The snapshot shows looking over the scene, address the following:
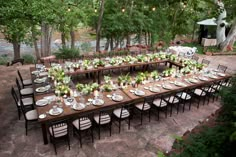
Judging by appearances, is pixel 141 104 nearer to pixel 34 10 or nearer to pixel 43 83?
pixel 43 83

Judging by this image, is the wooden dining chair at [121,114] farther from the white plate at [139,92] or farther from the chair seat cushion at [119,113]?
the white plate at [139,92]

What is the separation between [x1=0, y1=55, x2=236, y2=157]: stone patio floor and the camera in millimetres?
4230

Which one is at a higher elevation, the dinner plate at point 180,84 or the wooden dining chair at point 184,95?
the dinner plate at point 180,84

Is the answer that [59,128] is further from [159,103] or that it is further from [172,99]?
[172,99]

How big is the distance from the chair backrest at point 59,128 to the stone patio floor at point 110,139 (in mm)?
481

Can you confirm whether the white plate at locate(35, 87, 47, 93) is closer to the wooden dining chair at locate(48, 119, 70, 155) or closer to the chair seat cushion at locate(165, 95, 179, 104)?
the wooden dining chair at locate(48, 119, 70, 155)

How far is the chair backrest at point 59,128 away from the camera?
13.3 feet

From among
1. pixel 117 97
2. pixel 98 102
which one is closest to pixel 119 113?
pixel 117 97

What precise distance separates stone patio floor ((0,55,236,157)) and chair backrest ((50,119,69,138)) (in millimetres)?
481

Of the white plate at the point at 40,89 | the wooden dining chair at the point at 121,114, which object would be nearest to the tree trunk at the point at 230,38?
the wooden dining chair at the point at 121,114

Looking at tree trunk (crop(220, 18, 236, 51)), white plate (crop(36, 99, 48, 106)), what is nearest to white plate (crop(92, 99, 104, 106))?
white plate (crop(36, 99, 48, 106))

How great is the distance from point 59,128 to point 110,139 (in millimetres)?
1305

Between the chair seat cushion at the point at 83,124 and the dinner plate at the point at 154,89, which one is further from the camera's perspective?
the dinner plate at the point at 154,89

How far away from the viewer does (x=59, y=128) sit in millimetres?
4184
